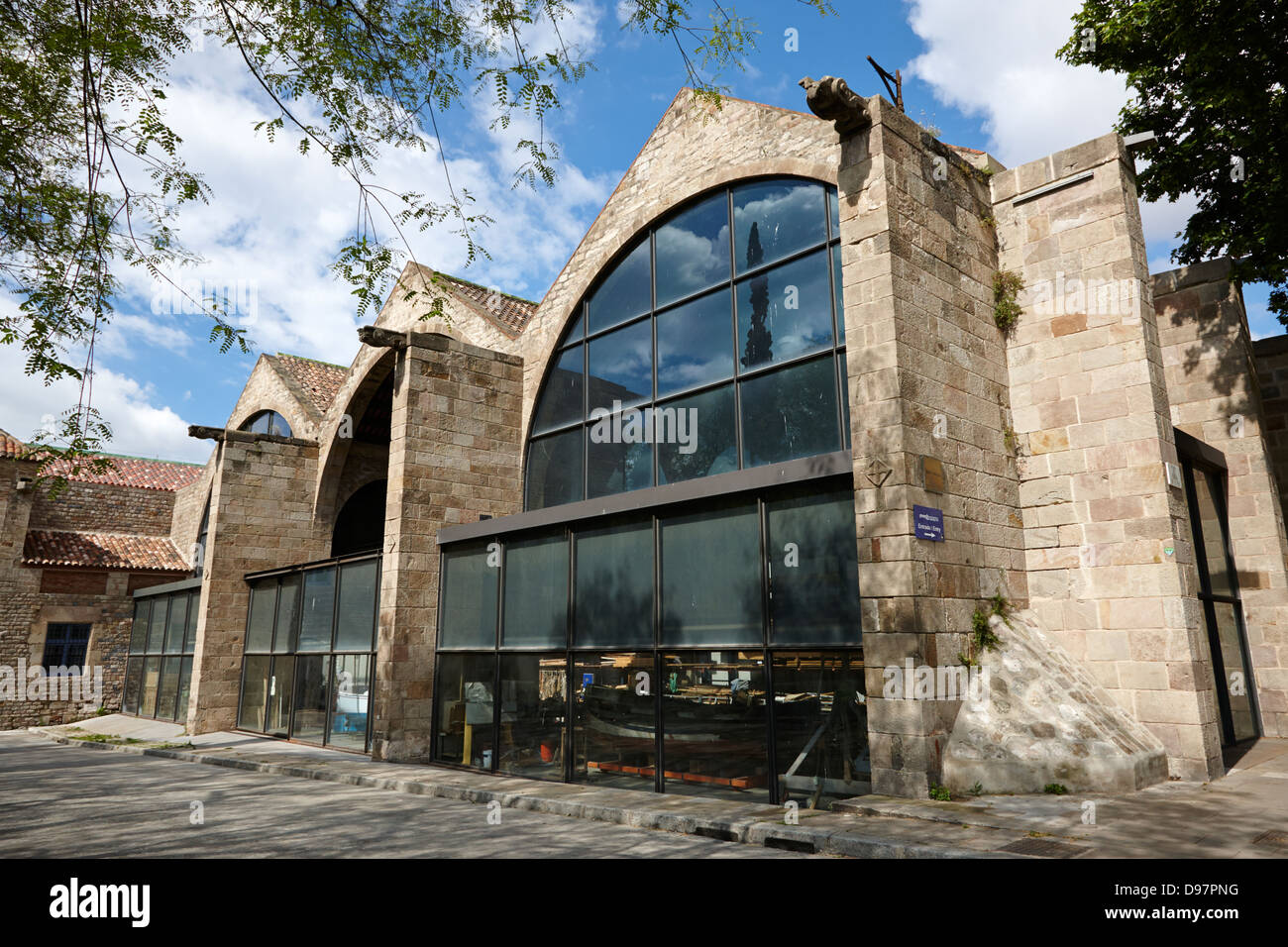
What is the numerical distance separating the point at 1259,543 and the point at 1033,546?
4750mm

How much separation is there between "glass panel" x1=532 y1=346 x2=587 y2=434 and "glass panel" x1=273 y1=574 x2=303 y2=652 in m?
6.42

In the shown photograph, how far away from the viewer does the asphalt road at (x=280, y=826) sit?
6.31m

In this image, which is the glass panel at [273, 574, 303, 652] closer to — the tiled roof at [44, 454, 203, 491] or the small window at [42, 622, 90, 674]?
the small window at [42, 622, 90, 674]

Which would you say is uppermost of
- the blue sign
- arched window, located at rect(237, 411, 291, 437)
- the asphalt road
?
arched window, located at rect(237, 411, 291, 437)

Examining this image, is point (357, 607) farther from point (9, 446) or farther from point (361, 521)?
point (9, 446)

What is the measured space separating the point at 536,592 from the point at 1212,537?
925 centimetres

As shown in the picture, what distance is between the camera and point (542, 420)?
13.9 meters

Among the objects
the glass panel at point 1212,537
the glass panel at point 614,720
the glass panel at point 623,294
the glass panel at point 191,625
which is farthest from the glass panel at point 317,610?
the glass panel at point 1212,537

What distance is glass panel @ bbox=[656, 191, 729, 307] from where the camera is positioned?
37.5ft

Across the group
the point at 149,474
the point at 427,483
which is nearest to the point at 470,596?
the point at 427,483

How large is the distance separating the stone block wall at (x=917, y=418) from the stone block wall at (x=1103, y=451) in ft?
1.27

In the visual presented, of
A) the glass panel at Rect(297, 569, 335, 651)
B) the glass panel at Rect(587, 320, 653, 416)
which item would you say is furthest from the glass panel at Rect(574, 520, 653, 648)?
the glass panel at Rect(297, 569, 335, 651)
